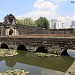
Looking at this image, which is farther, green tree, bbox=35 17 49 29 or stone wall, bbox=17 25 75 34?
green tree, bbox=35 17 49 29

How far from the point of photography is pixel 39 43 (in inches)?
1170

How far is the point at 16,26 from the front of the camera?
151 feet

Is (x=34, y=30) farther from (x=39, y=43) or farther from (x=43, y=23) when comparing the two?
(x=43, y=23)

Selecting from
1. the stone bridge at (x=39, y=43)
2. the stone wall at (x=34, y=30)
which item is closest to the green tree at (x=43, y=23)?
the stone wall at (x=34, y=30)

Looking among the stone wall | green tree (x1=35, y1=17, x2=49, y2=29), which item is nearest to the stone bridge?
the stone wall

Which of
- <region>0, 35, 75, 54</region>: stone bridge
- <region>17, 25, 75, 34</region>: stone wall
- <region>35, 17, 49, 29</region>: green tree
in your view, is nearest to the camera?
<region>0, 35, 75, 54</region>: stone bridge

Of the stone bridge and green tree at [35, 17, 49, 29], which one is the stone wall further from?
green tree at [35, 17, 49, 29]

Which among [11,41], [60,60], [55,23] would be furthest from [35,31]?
[55,23]

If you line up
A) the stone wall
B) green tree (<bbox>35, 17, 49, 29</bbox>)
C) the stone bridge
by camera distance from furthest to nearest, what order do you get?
green tree (<bbox>35, 17, 49, 29</bbox>), the stone wall, the stone bridge

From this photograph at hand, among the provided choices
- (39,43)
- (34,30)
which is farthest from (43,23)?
(39,43)

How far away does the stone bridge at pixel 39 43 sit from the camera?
26.9 metres

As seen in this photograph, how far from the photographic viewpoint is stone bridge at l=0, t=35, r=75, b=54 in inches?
1058

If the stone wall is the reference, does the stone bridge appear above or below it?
below

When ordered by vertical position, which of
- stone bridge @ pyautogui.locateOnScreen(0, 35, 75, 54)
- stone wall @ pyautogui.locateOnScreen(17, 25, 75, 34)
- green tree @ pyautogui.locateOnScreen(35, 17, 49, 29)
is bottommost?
stone bridge @ pyautogui.locateOnScreen(0, 35, 75, 54)
